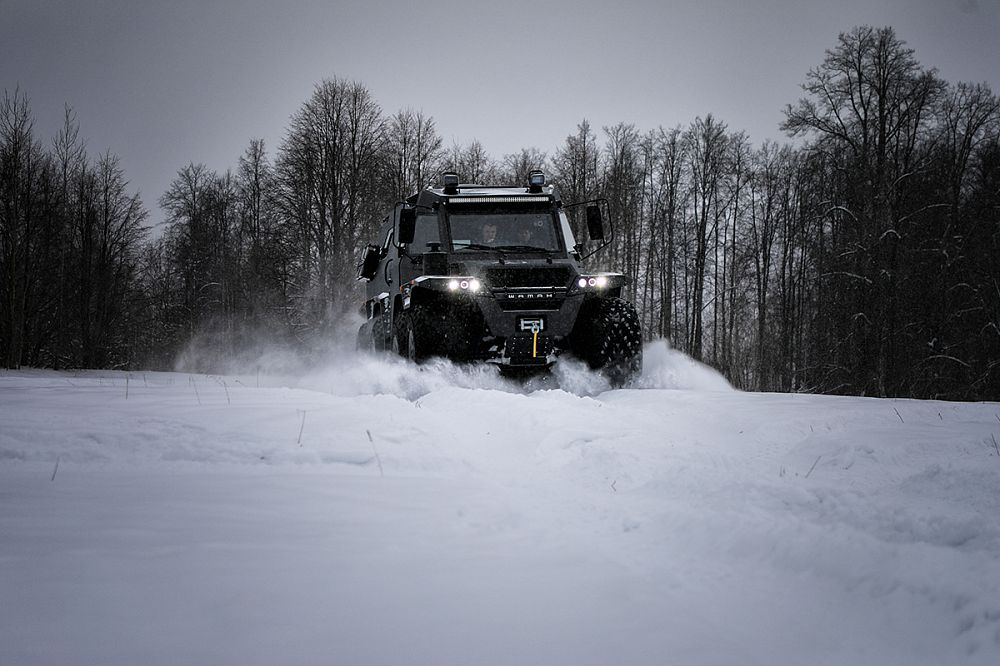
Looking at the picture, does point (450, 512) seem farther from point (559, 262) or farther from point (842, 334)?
point (842, 334)

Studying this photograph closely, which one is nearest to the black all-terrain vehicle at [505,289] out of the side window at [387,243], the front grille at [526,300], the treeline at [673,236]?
the front grille at [526,300]

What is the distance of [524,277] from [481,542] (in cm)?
553

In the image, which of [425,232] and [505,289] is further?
[425,232]

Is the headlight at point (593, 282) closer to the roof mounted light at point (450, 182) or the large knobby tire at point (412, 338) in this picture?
the large knobby tire at point (412, 338)

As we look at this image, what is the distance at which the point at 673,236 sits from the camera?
30203 millimetres

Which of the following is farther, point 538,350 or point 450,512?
point 538,350

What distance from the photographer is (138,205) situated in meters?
28.0

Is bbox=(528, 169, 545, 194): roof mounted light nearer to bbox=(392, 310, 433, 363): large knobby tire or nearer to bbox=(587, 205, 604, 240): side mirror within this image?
bbox=(587, 205, 604, 240): side mirror

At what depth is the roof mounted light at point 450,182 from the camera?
28.5ft

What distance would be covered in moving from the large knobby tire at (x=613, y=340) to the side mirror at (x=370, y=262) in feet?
13.7

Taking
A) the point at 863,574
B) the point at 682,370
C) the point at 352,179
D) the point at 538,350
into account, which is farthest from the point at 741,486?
the point at 352,179

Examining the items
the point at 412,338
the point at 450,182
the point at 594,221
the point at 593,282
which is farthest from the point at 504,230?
the point at 412,338

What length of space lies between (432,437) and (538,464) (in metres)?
0.79

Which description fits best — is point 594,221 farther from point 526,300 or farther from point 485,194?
point 526,300
